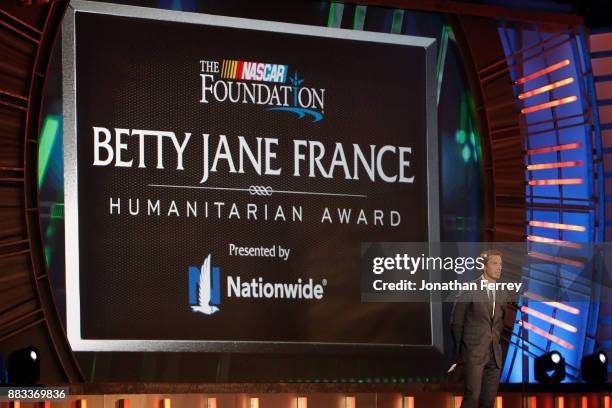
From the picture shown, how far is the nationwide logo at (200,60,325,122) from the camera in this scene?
7574 mm

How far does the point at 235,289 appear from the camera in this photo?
7.51 meters

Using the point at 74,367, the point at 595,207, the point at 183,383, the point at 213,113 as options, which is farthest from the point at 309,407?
the point at 595,207

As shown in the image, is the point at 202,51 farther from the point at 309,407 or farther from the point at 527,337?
the point at 527,337

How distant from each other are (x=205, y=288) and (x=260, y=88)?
1.35 metres

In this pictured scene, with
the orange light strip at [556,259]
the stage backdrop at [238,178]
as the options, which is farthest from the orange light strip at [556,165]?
the stage backdrop at [238,178]

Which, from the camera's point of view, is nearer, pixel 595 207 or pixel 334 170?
pixel 334 170

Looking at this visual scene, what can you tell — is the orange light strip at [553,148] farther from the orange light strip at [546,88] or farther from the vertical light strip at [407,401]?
the vertical light strip at [407,401]

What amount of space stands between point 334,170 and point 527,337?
1806 millimetres

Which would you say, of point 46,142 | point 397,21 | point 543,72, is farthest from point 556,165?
point 46,142

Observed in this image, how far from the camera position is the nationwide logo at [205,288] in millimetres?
7395

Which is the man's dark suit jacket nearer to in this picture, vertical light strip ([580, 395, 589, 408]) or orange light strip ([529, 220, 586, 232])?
vertical light strip ([580, 395, 589, 408])

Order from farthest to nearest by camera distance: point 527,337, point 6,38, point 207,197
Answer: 1. point 527,337
2. point 207,197
3. point 6,38

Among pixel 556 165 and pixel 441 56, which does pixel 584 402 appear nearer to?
pixel 556 165

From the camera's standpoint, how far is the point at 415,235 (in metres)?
7.96
